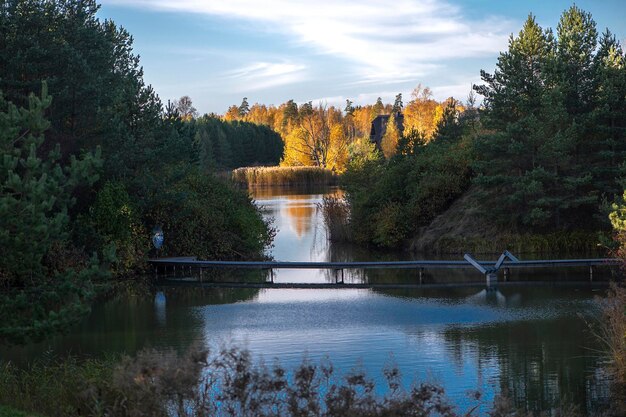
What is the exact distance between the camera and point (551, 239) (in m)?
31.1

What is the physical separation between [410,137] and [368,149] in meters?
30.2

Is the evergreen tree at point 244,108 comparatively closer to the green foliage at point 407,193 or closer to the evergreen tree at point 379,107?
the evergreen tree at point 379,107

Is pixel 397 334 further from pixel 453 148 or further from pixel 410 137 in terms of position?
pixel 410 137

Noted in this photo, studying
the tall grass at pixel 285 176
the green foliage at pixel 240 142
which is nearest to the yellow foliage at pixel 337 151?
the tall grass at pixel 285 176

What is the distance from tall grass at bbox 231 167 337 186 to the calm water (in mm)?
51855

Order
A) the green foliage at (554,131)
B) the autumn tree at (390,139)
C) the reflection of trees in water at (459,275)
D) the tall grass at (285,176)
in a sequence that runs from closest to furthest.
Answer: the reflection of trees in water at (459,275)
the green foliage at (554,131)
the tall grass at (285,176)
the autumn tree at (390,139)

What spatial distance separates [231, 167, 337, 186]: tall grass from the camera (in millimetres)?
78000

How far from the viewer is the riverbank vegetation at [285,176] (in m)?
78.0

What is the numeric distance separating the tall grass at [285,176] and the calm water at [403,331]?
5186 cm

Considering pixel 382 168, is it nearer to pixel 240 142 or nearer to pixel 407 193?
pixel 407 193

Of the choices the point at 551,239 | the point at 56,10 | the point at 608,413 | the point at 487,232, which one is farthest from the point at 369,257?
the point at 608,413

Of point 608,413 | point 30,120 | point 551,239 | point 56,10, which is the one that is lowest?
point 608,413

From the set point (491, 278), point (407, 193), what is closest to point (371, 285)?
point (491, 278)

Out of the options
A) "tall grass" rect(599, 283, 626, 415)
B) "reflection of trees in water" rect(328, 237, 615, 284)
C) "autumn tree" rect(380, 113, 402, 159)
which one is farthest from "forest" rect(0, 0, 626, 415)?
"autumn tree" rect(380, 113, 402, 159)
